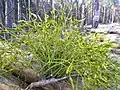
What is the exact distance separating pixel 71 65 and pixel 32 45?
198 millimetres

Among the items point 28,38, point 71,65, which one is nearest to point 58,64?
point 71,65

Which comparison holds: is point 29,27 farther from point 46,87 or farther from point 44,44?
point 46,87

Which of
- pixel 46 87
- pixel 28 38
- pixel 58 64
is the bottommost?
pixel 46 87

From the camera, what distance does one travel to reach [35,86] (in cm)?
97

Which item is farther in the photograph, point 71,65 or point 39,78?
point 39,78

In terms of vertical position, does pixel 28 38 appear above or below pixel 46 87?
above

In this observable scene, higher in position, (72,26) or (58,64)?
(72,26)

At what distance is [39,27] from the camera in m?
1.00

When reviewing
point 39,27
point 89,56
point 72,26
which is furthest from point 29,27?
point 89,56

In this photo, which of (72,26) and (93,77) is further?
(72,26)

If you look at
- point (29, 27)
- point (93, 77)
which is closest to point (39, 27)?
point (29, 27)

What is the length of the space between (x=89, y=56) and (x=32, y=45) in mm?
244

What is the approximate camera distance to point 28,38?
0.99 metres

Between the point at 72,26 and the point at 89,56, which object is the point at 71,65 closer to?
the point at 89,56
